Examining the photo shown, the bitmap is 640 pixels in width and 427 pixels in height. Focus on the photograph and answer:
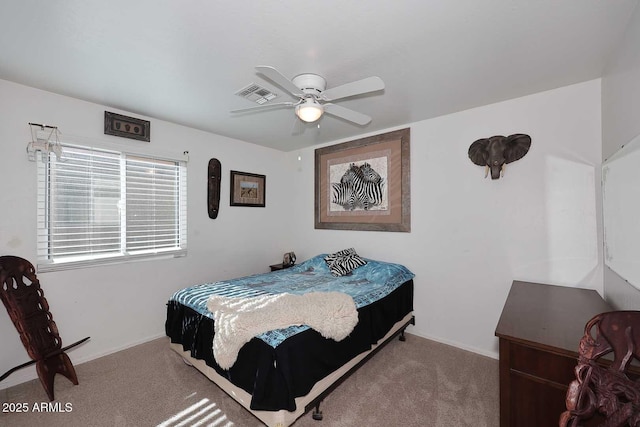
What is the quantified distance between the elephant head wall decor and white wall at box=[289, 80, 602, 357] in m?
0.06

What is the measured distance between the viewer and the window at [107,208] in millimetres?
2500

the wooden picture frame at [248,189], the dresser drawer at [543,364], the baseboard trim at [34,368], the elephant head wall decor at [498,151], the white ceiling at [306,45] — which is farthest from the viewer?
the wooden picture frame at [248,189]

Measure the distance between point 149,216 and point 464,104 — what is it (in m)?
3.67

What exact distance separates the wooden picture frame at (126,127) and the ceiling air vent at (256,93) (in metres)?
1.56

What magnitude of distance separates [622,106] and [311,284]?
2764 millimetres

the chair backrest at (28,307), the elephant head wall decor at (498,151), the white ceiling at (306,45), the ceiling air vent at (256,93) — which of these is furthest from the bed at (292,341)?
the white ceiling at (306,45)

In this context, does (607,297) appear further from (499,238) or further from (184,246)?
(184,246)

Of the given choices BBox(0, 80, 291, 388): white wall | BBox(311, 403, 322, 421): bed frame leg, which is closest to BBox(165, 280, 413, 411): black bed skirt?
BBox(311, 403, 322, 421): bed frame leg

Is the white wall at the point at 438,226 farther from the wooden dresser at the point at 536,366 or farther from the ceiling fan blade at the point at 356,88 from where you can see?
the ceiling fan blade at the point at 356,88

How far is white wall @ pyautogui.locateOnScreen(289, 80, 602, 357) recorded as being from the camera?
2.32 meters

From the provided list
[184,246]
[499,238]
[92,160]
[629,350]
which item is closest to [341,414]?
[629,350]

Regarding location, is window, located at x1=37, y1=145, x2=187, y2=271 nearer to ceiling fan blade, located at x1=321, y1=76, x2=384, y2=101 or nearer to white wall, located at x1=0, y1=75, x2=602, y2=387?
white wall, located at x1=0, y1=75, x2=602, y2=387

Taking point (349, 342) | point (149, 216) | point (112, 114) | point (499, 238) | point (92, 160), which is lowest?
point (349, 342)

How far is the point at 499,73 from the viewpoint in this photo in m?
2.14
